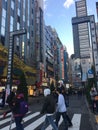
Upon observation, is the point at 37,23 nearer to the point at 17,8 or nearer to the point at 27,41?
the point at 27,41

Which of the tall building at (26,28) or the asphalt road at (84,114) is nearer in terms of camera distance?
the asphalt road at (84,114)

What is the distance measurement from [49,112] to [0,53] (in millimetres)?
29897

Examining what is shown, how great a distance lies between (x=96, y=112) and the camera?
14.8 metres

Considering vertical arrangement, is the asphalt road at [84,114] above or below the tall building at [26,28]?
below

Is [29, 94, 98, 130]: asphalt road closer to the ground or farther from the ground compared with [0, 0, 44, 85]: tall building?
closer to the ground

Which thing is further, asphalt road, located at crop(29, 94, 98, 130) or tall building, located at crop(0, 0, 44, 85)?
tall building, located at crop(0, 0, 44, 85)

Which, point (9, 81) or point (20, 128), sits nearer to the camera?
point (20, 128)

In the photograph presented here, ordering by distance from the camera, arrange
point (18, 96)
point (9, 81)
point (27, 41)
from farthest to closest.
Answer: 1. point (27, 41)
2. point (9, 81)
3. point (18, 96)

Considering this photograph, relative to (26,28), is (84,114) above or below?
below

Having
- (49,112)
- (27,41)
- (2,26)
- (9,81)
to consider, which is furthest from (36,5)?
(49,112)

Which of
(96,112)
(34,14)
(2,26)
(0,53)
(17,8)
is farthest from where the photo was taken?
(34,14)

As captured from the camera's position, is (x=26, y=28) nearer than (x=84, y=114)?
No

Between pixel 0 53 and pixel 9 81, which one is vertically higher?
pixel 0 53

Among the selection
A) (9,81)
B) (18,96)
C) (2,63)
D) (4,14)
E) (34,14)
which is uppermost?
(34,14)
